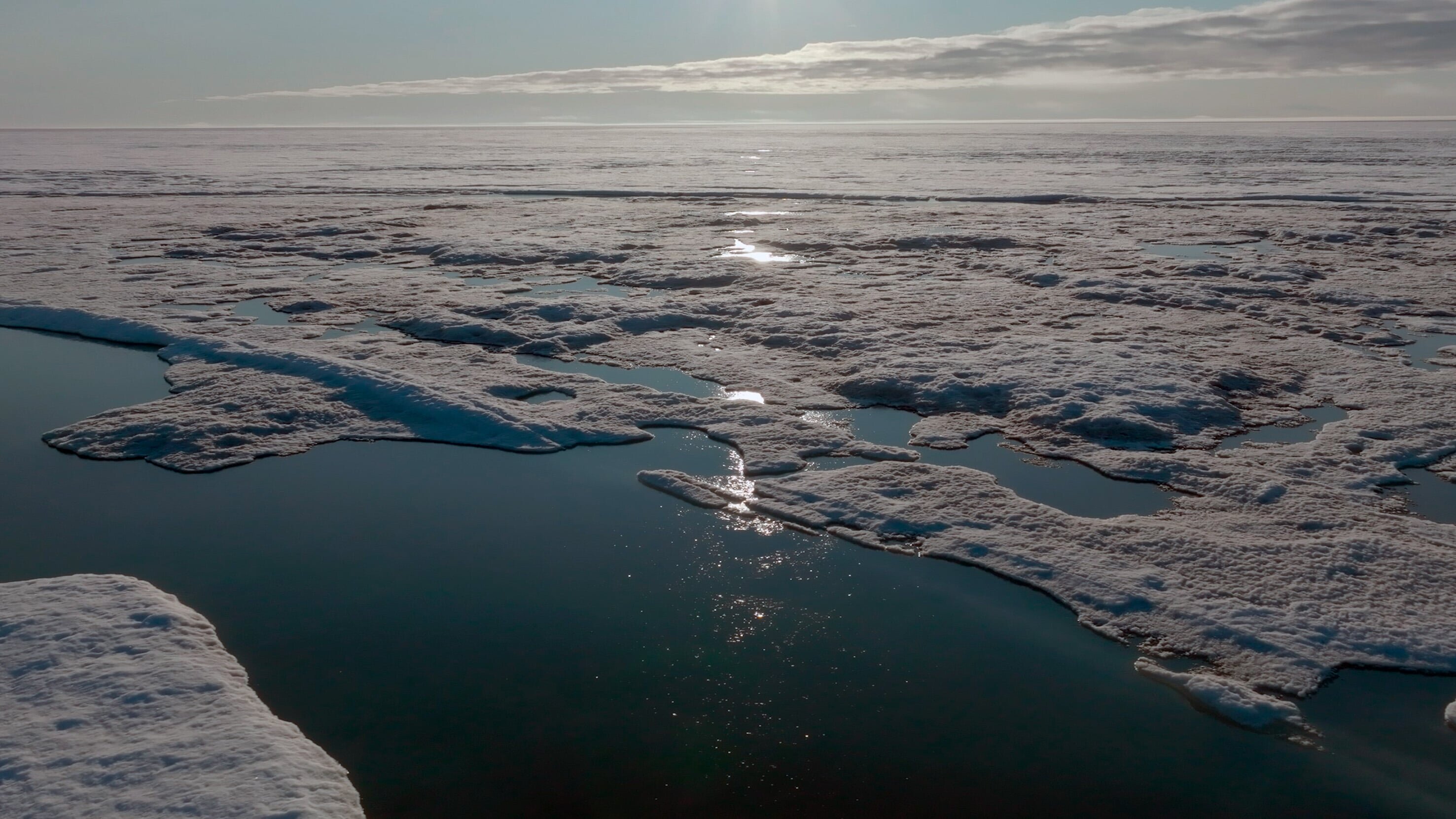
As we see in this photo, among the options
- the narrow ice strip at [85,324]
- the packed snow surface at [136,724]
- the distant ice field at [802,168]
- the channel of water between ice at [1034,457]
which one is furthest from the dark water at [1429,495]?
the distant ice field at [802,168]

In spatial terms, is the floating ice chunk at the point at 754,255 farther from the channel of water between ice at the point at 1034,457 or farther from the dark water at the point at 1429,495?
the dark water at the point at 1429,495

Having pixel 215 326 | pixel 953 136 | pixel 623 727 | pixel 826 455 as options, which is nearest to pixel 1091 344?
pixel 826 455

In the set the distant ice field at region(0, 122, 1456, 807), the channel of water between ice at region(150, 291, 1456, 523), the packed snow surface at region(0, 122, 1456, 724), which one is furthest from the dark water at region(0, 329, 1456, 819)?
the channel of water between ice at region(150, 291, 1456, 523)

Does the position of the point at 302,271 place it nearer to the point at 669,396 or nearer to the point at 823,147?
the point at 669,396

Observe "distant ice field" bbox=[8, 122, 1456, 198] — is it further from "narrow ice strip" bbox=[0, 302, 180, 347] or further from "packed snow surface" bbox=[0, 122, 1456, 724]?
"narrow ice strip" bbox=[0, 302, 180, 347]

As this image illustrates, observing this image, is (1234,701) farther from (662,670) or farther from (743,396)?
(743,396)

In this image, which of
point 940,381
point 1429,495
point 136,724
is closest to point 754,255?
point 940,381
